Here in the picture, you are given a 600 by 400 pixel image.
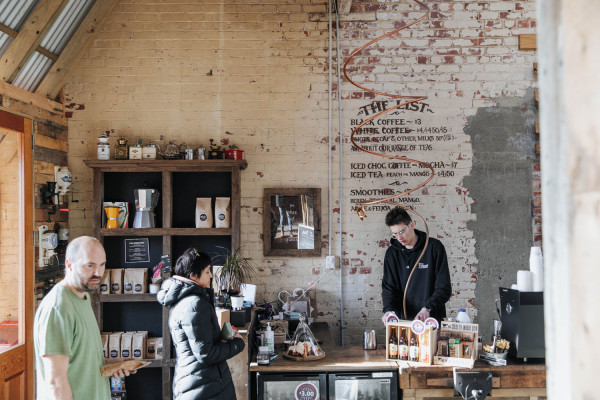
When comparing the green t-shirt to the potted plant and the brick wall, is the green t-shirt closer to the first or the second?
the potted plant

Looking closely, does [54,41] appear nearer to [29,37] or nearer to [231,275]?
[29,37]

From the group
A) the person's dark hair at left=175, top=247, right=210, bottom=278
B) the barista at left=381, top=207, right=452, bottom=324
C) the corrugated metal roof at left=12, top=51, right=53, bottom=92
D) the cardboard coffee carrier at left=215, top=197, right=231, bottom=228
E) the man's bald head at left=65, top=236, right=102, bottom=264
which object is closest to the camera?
the man's bald head at left=65, top=236, right=102, bottom=264

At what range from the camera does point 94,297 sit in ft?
17.0

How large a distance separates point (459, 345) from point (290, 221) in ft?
7.25

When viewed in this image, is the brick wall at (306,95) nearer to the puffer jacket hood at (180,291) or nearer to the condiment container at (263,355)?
the condiment container at (263,355)

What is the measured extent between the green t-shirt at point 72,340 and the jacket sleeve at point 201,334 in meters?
0.60

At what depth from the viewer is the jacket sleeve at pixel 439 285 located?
4469mm

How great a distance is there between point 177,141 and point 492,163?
10.3 feet

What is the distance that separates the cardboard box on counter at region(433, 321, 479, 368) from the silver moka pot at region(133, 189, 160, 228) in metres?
2.84

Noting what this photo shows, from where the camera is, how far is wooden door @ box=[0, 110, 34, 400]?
4.45 metres

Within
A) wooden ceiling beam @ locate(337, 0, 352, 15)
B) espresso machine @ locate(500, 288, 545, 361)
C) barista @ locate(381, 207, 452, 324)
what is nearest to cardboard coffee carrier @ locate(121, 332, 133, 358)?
barista @ locate(381, 207, 452, 324)

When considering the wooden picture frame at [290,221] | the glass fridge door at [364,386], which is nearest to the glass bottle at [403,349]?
the glass fridge door at [364,386]


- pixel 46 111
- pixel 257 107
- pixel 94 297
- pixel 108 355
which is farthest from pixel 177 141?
pixel 108 355

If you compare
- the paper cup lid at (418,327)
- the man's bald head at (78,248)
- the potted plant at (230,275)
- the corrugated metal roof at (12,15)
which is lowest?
the paper cup lid at (418,327)
